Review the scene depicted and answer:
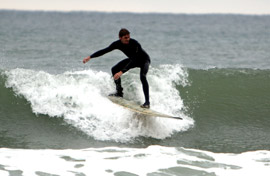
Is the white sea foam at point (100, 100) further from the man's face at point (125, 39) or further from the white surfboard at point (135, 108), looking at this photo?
the man's face at point (125, 39)

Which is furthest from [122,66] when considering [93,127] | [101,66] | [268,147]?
[101,66]

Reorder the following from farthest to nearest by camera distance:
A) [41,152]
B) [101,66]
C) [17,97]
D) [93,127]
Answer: [101,66] < [17,97] < [93,127] < [41,152]

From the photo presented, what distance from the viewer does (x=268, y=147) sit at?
24.4 feet

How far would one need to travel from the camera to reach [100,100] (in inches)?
346

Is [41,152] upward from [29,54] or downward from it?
downward

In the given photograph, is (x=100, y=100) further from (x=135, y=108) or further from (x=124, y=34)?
(x=124, y=34)

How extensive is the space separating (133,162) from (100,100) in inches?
117

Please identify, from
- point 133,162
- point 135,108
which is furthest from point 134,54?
point 133,162

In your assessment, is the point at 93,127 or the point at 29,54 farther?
the point at 29,54

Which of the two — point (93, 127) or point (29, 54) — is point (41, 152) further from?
point (29, 54)

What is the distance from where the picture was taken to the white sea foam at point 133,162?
564 centimetres

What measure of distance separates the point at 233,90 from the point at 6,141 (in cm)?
596

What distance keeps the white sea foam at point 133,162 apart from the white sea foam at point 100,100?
3.18ft

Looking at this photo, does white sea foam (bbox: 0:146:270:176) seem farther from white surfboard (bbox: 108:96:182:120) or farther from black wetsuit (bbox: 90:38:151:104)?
black wetsuit (bbox: 90:38:151:104)
